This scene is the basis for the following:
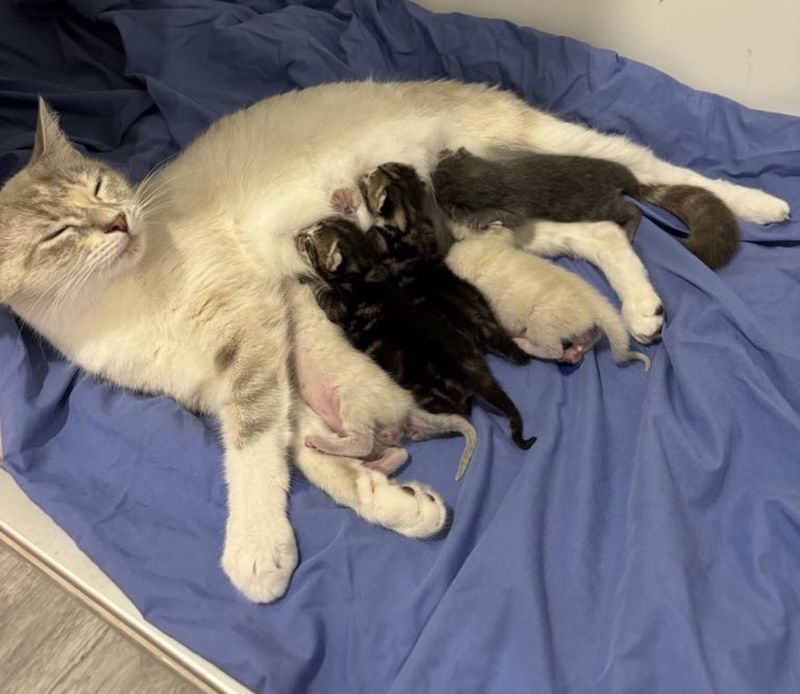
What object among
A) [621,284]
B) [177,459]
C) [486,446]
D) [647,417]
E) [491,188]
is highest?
[491,188]

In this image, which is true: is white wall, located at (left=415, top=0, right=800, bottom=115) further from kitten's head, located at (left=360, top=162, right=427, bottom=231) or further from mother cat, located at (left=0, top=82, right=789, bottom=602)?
kitten's head, located at (left=360, top=162, right=427, bottom=231)

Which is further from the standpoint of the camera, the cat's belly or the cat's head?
the cat's belly

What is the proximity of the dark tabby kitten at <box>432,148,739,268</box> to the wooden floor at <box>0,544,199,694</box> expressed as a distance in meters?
1.23

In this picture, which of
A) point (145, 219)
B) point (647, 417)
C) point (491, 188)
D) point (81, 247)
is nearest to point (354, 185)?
point (491, 188)

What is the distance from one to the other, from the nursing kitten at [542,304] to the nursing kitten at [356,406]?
0.27 m

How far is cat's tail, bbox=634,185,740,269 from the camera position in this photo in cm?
178

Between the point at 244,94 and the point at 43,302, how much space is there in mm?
1148

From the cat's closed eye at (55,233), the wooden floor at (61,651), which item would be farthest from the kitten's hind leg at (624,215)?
the wooden floor at (61,651)

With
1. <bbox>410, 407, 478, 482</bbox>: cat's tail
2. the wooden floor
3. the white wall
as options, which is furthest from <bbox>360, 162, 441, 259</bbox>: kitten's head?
the wooden floor

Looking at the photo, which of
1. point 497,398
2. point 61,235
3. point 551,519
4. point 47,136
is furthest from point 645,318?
point 47,136

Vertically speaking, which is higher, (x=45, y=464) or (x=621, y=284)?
(x=621, y=284)

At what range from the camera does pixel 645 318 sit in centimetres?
166

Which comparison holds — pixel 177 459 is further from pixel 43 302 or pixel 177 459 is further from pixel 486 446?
pixel 486 446

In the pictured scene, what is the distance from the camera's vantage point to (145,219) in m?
1.60
